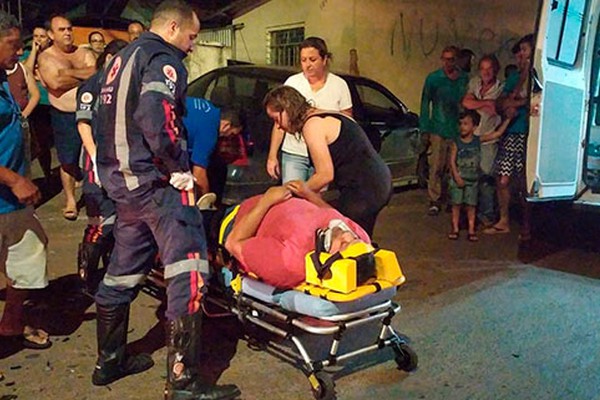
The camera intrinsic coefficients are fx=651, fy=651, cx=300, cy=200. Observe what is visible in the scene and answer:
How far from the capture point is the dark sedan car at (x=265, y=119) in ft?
19.6

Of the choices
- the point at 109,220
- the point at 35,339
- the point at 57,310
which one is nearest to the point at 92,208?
the point at 109,220

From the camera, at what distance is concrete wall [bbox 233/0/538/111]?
912cm

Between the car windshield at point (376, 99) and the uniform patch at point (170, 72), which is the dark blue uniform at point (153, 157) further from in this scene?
the car windshield at point (376, 99)

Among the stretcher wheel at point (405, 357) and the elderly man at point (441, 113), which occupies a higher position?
the elderly man at point (441, 113)

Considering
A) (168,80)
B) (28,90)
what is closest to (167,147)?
(168,80)

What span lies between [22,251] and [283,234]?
1.45m

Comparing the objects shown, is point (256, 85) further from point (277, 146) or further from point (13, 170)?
point (13, 170)

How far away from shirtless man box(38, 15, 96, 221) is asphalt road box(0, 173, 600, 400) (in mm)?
801

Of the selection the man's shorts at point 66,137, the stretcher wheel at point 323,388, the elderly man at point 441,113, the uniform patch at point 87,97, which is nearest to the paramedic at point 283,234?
the stretcher wheel at point 323,388

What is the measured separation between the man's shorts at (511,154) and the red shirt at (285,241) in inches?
128

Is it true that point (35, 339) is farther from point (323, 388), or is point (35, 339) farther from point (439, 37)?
point (439, 37)

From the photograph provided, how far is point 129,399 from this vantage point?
10.6 feet

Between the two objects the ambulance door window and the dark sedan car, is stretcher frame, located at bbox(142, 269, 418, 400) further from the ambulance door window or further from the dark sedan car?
the ambulance door window

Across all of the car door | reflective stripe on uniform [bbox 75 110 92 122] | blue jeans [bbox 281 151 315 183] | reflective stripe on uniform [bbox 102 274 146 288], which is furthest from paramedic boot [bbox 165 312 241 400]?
the car door
